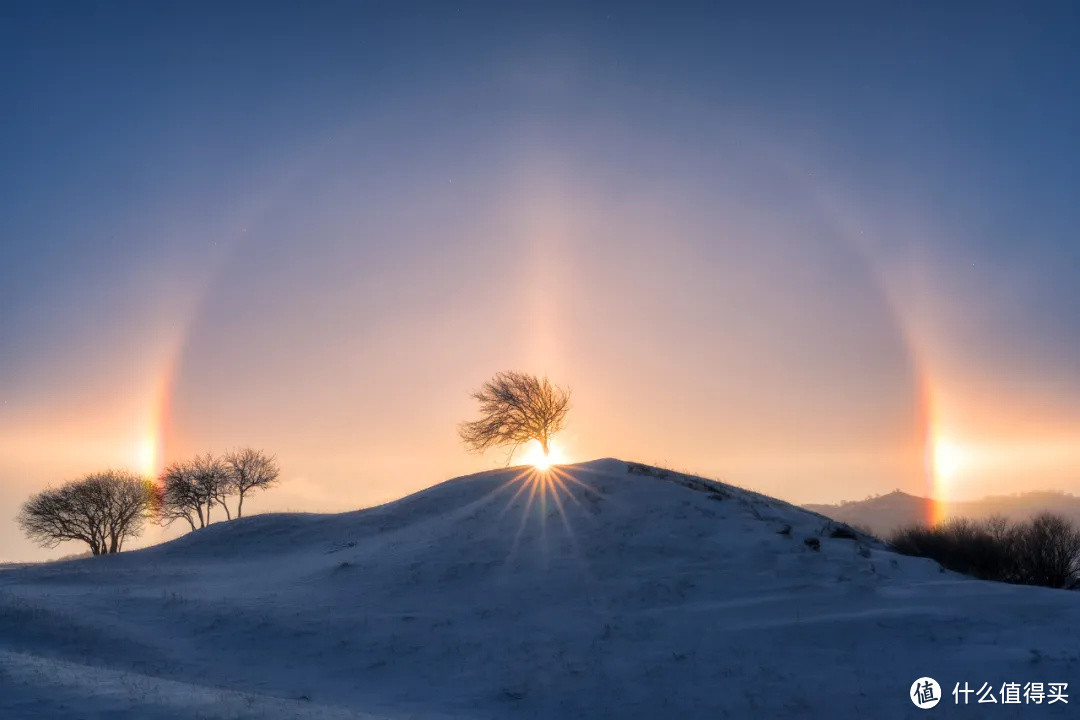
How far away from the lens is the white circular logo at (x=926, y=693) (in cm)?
1512

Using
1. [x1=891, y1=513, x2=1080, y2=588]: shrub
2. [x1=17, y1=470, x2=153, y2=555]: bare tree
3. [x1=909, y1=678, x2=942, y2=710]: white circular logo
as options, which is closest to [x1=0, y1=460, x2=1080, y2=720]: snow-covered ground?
[x1=909, y1=678, x2=942, y2=710]: white circular logo

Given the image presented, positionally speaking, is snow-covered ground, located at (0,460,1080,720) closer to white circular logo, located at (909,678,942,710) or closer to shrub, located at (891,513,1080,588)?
white circular logo, located at (909,678,942,710)

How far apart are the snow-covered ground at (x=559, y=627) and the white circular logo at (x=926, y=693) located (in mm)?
198

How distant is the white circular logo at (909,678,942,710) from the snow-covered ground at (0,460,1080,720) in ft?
0.65

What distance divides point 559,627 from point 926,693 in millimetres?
10322

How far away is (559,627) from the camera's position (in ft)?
70.6

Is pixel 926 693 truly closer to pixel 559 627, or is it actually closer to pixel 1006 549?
pixel 559 627

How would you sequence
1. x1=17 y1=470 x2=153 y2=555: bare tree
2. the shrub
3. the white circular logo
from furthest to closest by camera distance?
x1=17 y1=470 x2=153 y2=555: bare tree, the shrub, the white circular logo

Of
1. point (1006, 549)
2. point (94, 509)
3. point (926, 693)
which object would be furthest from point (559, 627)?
point (94, 509)

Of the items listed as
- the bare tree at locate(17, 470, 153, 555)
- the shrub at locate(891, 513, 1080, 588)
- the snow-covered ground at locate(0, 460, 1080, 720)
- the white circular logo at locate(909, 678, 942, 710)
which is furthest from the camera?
the bare tree at locate(17, 470, 153, 555)

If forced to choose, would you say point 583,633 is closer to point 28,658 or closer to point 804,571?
point 804,571

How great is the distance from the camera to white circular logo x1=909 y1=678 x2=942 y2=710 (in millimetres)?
15124

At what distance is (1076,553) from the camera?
33625 millimetres

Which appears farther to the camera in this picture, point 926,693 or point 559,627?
point 559,627
